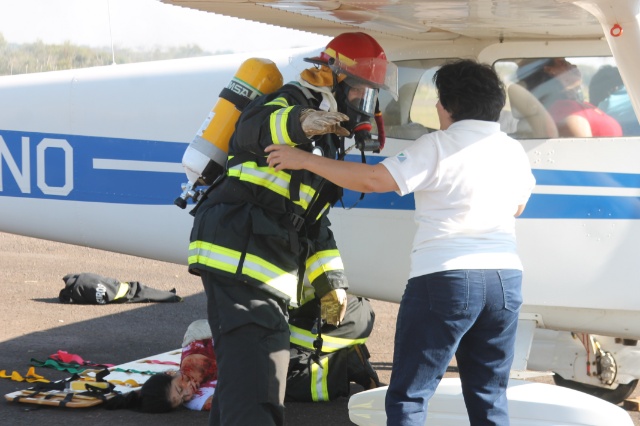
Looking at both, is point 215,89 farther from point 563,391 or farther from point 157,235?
point 563,391

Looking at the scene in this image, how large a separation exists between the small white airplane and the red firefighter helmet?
0.62 ft

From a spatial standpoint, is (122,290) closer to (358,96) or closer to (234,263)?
(234,263)

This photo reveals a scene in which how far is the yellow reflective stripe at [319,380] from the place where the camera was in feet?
17.9

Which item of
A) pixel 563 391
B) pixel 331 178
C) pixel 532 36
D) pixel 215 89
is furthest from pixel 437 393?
pixel 215 89

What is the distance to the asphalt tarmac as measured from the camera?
5.21 m

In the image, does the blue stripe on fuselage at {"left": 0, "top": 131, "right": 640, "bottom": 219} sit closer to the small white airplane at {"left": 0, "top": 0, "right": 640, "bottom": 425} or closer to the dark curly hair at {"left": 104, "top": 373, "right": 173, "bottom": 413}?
the small white airplane at {"left": 0, "top": 0, "right": 640, "bottom": 425}

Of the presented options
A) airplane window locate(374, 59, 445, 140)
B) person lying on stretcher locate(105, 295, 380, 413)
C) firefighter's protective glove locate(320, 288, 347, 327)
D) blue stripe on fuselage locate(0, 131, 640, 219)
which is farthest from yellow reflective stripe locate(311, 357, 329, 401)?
airplane window locate(374, 59, 445, 140)

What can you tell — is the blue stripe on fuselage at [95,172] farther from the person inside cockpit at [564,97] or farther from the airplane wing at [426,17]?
the person inside cockpit at [564,97]

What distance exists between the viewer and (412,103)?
503 cm

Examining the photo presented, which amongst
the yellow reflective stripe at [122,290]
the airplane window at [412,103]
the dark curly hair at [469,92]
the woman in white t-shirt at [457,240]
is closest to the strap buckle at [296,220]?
the woman in white t-shirt at [457,240]

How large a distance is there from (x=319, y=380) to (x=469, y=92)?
2.43 meters

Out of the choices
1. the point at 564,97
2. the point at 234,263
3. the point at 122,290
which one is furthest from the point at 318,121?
the point at 122,290

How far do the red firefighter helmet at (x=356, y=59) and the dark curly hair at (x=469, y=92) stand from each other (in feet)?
1.26

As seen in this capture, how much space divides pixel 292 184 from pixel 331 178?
0.27 metres
